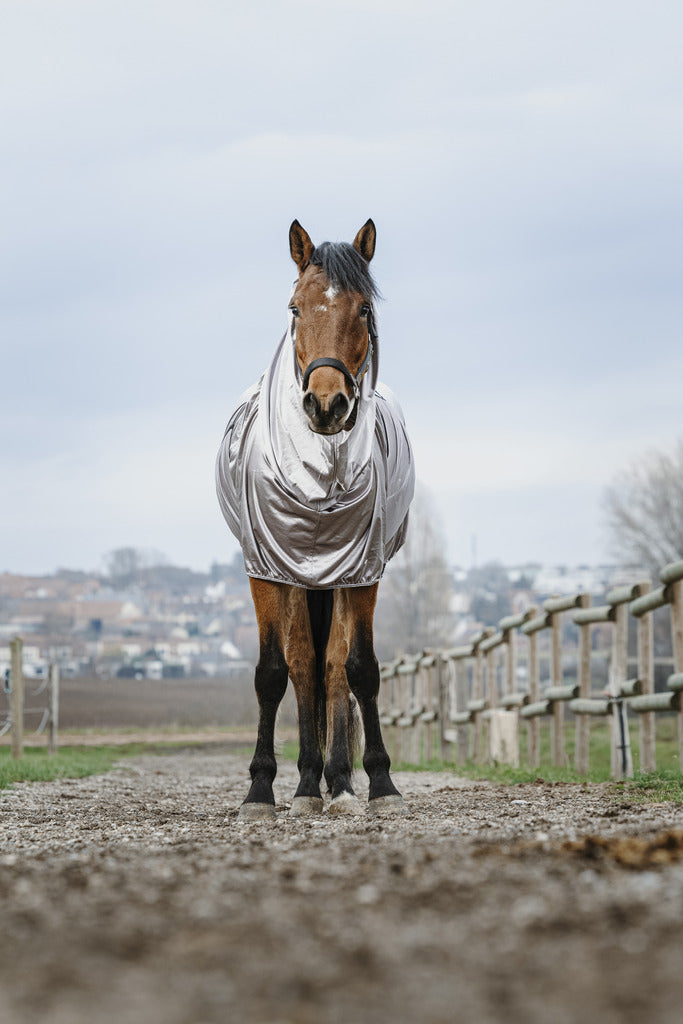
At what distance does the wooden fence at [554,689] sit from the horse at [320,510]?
257 cm

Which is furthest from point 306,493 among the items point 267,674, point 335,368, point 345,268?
point 345,268

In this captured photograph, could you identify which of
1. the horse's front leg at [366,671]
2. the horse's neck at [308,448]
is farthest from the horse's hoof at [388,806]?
the horse's neck at [308,448]

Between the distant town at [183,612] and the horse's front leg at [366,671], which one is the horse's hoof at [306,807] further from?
the distant town at [183,612]

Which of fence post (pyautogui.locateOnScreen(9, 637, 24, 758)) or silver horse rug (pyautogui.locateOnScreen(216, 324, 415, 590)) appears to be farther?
fence post (pyautogui.locateOnScreen(9, 637, 24, 758))

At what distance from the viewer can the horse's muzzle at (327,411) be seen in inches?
199

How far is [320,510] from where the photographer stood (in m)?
5.65

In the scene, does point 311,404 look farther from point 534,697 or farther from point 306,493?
point 534,697

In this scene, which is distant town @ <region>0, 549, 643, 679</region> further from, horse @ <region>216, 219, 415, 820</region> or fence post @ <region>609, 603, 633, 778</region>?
horse @ <region>216, 219, 415, 820</region>

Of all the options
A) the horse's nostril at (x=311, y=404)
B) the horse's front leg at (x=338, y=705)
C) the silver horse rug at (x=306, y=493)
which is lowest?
the horse's front leg at (x=338, y=705)

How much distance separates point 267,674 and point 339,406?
1.62 m

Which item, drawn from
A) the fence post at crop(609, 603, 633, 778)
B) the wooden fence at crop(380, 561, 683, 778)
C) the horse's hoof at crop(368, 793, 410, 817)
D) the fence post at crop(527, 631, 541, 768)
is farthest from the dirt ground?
the fence post at crop(527, 631, 541, 768)

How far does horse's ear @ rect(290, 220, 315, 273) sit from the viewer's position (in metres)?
5.79

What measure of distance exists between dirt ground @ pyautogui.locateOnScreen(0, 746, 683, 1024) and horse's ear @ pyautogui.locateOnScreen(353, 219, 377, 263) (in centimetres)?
331

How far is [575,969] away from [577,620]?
26.0ft
